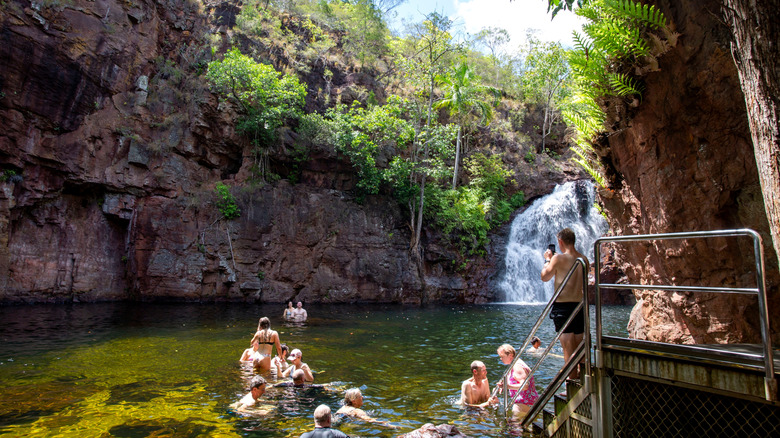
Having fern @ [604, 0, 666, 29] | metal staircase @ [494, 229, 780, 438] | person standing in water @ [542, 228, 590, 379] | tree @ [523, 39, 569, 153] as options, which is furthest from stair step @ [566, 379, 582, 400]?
tree @ [523, 39, 569, 153]

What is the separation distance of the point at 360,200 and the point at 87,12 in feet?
55.6

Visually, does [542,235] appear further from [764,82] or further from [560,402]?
[764,82]

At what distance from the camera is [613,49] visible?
6.32 meters

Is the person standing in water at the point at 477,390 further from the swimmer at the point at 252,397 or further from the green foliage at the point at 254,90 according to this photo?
the green foliage at the point at 254,90

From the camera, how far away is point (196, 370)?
30.2ft

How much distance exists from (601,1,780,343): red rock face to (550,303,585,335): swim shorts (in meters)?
2.01

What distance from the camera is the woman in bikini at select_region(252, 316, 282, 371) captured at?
927cm

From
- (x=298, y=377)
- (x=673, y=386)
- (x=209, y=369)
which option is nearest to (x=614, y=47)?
(x=673, y=386)

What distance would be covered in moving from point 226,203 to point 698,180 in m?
21.4

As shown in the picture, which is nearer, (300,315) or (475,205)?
(300,315)

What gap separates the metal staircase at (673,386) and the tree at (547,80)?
1379 inches

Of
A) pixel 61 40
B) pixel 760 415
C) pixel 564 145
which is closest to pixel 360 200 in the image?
pixel 61 40

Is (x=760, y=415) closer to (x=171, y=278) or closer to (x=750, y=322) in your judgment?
(x=750, y=322)

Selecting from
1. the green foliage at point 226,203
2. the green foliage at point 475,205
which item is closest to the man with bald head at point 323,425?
the green foliage at point 226,203
